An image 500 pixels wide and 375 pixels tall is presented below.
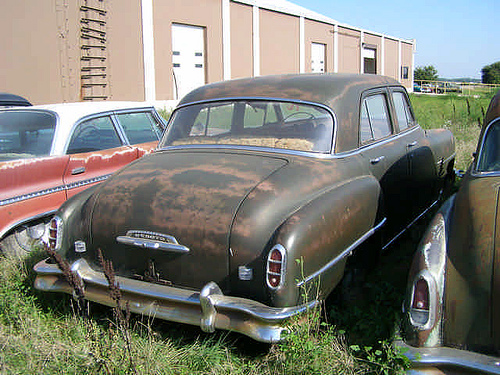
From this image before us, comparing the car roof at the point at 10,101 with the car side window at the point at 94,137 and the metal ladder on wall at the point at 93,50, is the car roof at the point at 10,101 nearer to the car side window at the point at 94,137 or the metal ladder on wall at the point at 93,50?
the car side window at the point at 94,137

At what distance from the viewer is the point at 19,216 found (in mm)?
4133

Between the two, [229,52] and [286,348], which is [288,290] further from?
[229,52]

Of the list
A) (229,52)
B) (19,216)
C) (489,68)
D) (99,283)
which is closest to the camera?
(99,283)

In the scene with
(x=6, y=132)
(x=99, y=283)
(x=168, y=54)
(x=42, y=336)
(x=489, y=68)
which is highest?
(x=489, y=68)

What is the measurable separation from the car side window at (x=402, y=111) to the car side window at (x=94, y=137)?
3.06 metres

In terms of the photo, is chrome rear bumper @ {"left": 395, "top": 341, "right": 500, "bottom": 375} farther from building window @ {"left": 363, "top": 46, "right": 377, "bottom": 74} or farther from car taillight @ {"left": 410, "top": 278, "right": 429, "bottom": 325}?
building window @ {"left": 363, "top": 46, "right": 377, "bottom": 74}

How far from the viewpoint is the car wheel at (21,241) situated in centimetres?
424

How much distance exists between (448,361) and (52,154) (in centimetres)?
389

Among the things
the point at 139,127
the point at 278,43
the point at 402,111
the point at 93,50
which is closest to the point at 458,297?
the point at 402,111

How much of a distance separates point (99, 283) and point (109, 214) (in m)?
0.45

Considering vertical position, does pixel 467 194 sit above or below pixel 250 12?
below

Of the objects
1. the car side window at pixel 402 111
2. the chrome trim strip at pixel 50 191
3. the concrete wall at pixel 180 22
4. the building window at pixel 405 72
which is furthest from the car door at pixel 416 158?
the building window at pixel 405 72

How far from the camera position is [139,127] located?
19.4 ft

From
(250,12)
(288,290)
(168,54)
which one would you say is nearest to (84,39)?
(168,54)
